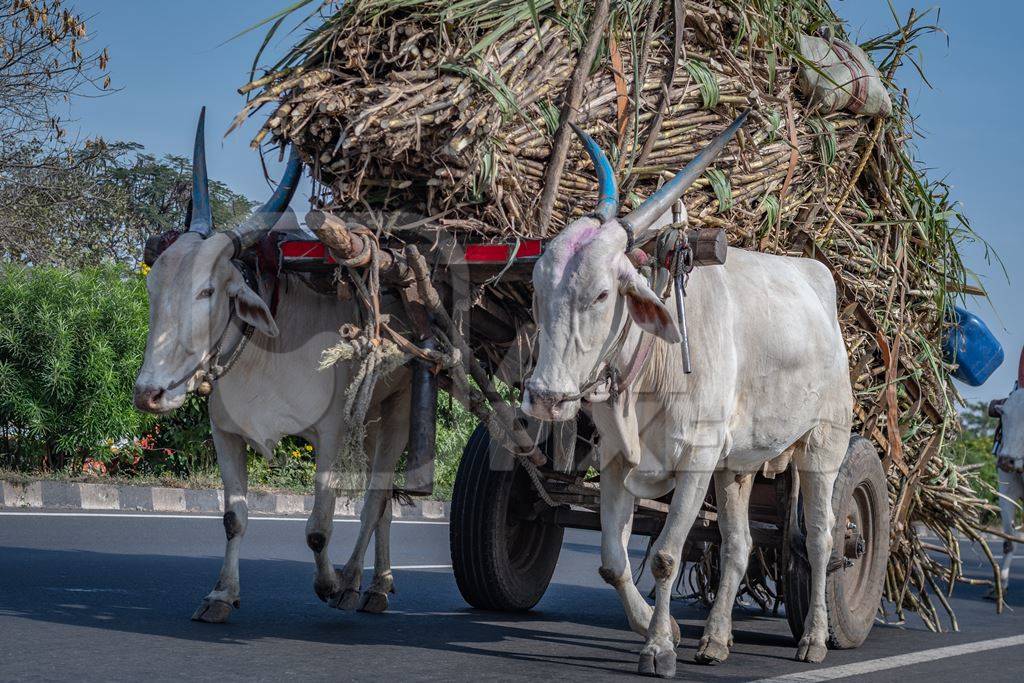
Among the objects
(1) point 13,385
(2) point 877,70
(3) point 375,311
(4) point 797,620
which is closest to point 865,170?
(2) point 877,70

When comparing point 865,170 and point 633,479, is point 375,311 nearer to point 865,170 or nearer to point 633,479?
point 633,479

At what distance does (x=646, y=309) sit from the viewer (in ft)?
14.3

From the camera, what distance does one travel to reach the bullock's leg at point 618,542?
472 centimetres

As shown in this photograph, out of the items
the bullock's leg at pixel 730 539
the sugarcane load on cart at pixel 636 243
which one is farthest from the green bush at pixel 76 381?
the bullock's leg at pixel 730 539

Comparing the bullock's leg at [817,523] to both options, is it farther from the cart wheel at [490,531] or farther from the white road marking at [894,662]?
the cart wheel at [490,531]

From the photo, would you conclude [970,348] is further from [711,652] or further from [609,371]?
[609,371]

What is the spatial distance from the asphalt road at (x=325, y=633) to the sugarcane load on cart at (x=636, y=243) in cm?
28

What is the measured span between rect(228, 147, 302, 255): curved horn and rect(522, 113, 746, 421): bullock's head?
1323 millimetres

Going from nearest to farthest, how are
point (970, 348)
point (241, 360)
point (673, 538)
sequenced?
point (673, 538), point (241, 360), point (970, 348)

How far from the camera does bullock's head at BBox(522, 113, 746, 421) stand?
4.19 meters

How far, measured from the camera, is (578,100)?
15.6 ft

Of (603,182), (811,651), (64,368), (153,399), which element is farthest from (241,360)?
(64,368)

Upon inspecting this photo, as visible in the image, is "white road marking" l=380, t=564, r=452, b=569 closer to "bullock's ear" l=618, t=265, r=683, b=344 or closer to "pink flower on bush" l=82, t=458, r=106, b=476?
"pink flower on bush" l=82, t=458, r=106, b=476

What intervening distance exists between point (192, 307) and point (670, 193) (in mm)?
1925
